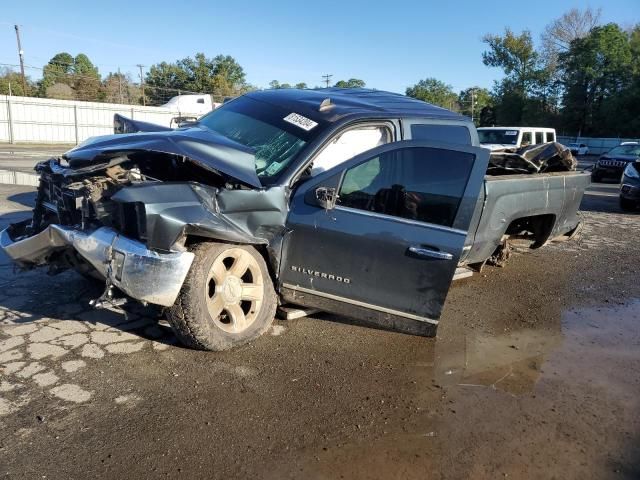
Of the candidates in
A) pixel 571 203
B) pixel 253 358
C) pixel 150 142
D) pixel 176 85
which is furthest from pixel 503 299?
pixel 176 85

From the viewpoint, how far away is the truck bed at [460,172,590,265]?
467 cm

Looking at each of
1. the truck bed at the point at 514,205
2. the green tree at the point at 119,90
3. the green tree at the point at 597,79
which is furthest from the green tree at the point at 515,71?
the truck bed at the point at 514,205

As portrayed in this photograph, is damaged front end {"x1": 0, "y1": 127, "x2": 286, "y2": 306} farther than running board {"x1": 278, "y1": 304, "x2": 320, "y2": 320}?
No

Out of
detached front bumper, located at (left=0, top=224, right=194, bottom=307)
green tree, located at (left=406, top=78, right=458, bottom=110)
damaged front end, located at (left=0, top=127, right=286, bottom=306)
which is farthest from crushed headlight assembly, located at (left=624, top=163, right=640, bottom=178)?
green tree, located at (left=406, top=78, right=458, bottom=110)

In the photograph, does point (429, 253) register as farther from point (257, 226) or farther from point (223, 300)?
point (223, 300)

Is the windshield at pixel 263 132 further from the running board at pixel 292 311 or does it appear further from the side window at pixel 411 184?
the running board at pixel 292 311

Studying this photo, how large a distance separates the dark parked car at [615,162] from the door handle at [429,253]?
693 inches

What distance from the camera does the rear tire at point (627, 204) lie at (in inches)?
474

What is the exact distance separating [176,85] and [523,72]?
4142cm

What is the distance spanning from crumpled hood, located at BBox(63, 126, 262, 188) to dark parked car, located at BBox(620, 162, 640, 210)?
1092 cm

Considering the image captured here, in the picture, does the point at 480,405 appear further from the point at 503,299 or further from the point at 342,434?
the point at 503,299

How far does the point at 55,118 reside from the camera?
98.5ft

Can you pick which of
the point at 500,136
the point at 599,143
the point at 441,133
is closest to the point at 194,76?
the point at 599,143

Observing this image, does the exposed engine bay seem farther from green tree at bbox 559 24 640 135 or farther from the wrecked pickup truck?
green tree at bbox 559 24 640 135
